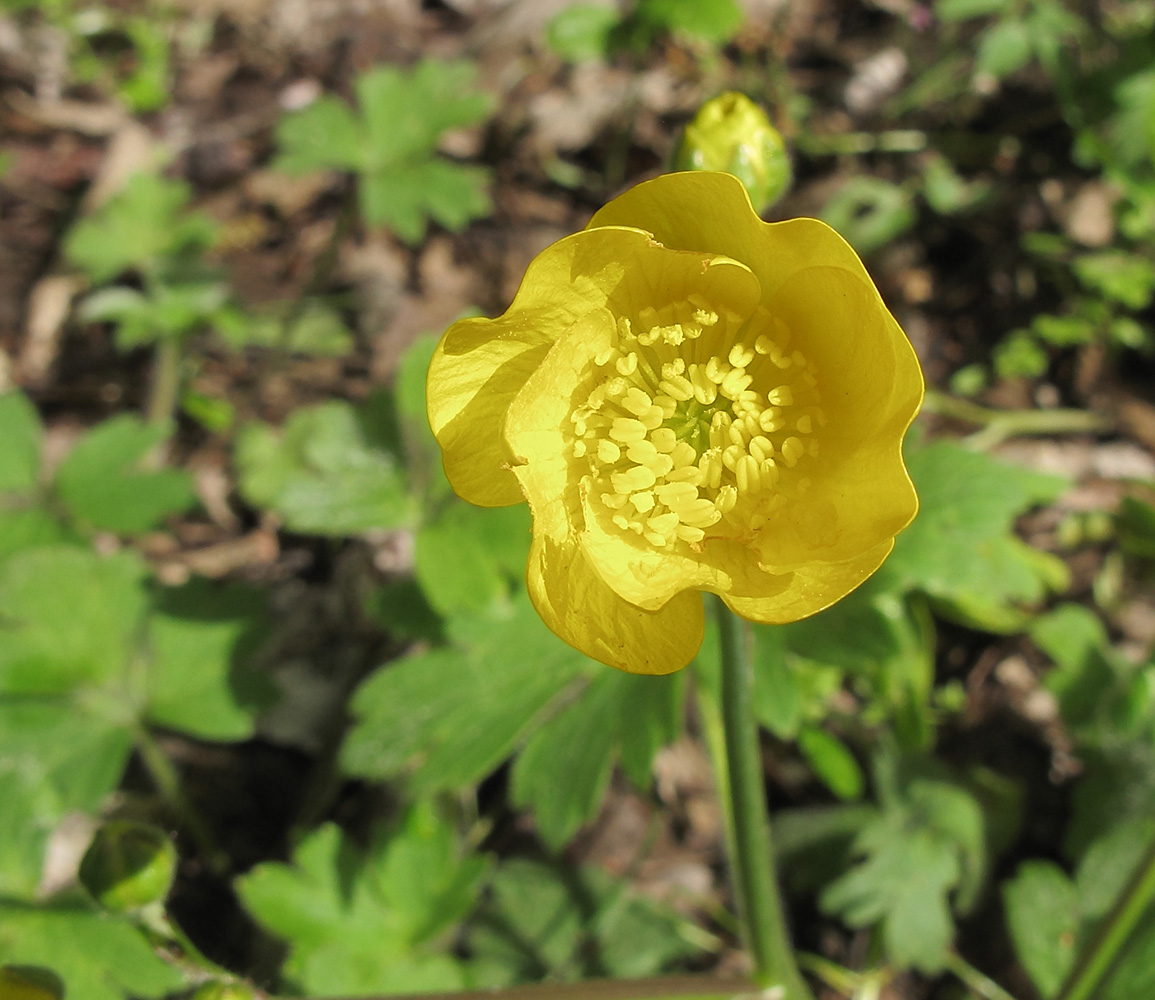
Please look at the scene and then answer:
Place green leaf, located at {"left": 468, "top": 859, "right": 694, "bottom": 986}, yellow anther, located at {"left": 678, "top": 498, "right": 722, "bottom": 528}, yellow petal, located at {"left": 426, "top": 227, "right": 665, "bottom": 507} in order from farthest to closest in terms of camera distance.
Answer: green leaf, located at {"left": 468, "top": 859, "right": 694, "bottom": 986} < yellow anther, located at {"left": 678, "top": 498, "right": 722, "bottom": 528} < yellow petal, located at {"left": 426, "top": 227, "right": 665, "bottom": 507}

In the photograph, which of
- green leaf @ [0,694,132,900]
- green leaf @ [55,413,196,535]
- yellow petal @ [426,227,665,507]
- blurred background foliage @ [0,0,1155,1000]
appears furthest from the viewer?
green leaf @ [55,413,196,535]

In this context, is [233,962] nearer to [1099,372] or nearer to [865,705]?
[865,705]

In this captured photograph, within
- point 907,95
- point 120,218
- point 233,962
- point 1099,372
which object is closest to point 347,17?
Answer: point 120,218

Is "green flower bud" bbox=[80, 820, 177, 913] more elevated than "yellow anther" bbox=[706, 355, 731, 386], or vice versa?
"yellow anther" bbox=[706, 355, 731, 386]

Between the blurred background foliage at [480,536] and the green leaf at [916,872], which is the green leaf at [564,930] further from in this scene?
the green leaf at [916,872]

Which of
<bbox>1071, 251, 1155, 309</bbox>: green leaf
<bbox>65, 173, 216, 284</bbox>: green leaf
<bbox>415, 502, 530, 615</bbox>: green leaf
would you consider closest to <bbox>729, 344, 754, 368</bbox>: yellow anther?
<bbox>415, 502, 530, 615</bbox>: green leaf

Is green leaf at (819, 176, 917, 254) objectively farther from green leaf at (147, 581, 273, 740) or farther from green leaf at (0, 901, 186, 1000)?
green leaf at (0, 901, 186, 1000)

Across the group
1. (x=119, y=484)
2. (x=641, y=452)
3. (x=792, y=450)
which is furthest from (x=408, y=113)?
(x=792, y=450)
